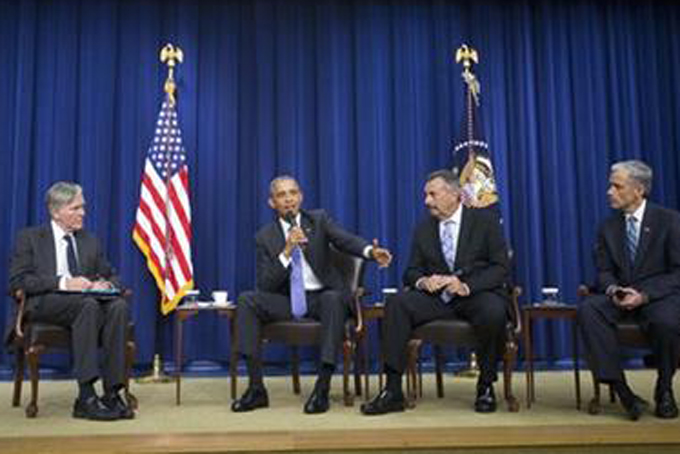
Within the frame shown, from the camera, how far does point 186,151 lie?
570 cm

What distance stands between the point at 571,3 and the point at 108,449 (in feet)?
17.0

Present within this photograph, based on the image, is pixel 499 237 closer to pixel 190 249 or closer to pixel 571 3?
pixel 190 249

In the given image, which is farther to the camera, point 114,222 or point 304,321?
point 114,222

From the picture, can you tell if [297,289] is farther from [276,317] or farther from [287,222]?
[287,222]

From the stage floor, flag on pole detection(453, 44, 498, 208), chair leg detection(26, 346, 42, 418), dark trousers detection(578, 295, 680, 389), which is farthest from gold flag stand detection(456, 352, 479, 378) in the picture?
chair leg detection(26, 346, 42, 418)

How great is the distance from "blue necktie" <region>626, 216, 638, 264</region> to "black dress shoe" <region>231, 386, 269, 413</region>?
1934 millimetres

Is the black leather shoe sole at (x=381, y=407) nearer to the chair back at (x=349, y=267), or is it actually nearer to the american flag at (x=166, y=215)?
the chair back at (x=349, y=267)

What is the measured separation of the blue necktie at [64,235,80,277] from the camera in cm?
401

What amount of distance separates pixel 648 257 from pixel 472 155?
2005 mm

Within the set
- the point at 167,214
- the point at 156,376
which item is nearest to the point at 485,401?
the point at 156,376

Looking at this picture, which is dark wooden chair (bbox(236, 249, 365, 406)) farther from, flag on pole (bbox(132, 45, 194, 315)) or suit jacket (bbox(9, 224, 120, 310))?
flag on pole (bbox(132, 45, 194, 315))

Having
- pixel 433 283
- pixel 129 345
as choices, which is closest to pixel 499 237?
pixel 433 283

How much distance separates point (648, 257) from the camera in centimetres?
366

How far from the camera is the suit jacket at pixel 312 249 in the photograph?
13.4 ft
